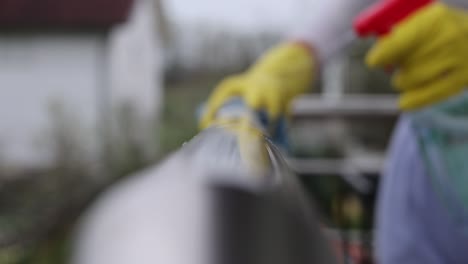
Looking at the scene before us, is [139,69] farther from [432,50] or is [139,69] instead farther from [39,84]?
[432,50]

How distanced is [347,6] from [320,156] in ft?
8.83

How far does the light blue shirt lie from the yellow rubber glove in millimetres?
64

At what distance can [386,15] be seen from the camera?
771 mm

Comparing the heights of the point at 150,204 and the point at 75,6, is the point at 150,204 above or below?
below

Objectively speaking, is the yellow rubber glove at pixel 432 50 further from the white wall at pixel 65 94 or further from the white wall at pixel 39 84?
the white wall at pixel 39 84

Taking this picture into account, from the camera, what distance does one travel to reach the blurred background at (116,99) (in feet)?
11.8

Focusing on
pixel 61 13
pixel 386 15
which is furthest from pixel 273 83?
pixel 61 13

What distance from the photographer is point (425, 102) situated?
2.59 feet

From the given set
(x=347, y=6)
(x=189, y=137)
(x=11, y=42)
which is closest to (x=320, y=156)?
(x=11, y=42)

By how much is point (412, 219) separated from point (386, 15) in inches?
8.4

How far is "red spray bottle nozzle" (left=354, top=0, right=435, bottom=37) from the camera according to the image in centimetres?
77

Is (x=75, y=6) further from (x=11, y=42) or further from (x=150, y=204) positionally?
(x=150, y=204)

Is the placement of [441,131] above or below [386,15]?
below

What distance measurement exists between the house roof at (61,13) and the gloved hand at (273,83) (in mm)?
3657
